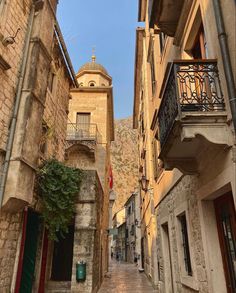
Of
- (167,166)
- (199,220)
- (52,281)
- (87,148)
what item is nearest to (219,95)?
(167,166)

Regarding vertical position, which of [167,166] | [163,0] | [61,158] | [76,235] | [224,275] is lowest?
[224,275]

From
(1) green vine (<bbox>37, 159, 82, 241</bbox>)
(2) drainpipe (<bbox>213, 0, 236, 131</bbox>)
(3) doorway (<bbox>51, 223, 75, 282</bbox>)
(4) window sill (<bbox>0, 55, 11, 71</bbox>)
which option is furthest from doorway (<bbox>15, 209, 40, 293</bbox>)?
(2) drainpipe (<bbox>213, 0, 236, 131</bbox>)

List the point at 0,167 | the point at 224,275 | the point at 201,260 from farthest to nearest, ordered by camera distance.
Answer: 1. the point at 0,167
2. the point at 201,260
3. the point at 224,275

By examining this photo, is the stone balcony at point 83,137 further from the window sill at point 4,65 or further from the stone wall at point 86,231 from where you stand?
the window sill at point 4,65

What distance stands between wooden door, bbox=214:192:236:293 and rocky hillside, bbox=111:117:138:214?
215 ft

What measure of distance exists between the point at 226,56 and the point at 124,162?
76374 mm

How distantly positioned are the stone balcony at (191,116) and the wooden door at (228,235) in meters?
0.84

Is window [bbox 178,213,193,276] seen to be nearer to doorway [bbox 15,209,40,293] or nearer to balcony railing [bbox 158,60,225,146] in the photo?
balcony railing [bbox 158,60,225,146]

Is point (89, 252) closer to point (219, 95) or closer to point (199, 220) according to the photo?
point (199, 220)

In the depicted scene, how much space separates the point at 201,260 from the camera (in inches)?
174

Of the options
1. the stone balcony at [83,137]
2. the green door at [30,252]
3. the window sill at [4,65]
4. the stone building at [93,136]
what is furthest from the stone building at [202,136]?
the stone balcony at [83,137]

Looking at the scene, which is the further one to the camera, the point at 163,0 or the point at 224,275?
the point at 163,0

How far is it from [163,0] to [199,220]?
449 cm

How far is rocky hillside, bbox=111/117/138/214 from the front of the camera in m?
72.6
